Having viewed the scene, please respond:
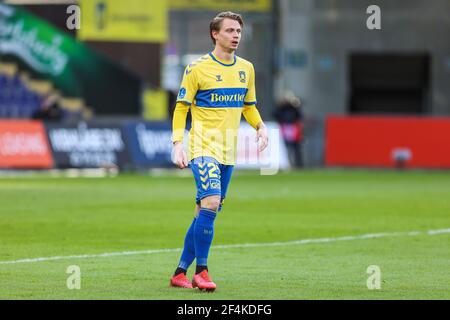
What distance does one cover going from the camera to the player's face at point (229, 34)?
1166 cm

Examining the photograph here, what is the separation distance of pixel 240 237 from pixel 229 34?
581cm

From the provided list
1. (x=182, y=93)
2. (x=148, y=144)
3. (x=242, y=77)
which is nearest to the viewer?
(x=182, y=93)

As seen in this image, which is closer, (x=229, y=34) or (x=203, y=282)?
(x=203, y=282)

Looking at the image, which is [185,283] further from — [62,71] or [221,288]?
[62,71]

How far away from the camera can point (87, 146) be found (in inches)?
1337

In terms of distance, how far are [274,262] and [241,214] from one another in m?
6.91

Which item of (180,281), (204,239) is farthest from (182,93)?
(180,281)

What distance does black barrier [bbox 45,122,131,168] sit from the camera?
1329 inches

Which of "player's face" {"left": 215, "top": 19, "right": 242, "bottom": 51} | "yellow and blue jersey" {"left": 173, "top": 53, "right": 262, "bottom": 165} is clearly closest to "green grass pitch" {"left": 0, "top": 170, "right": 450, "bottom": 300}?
"yellow and blue jersey" {"left": 173, "top": 53, "right": 262, "bottom": 165}

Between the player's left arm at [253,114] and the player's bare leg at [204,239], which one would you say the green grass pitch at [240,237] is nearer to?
the player's bare leg at [204,239]

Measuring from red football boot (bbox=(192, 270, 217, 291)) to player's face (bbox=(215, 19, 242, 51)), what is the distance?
1952 millimetres

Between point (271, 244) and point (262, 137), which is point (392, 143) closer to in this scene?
point (271, 244)

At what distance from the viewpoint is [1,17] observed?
39.5 meters

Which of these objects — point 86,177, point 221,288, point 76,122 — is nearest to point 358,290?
point 221,288
